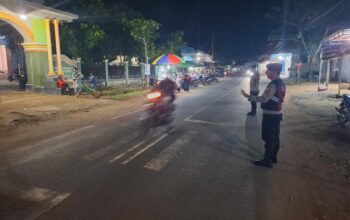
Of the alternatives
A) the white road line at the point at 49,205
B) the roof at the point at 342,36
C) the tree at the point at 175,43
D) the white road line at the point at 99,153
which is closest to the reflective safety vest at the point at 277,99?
the white road line at the point at 99,153

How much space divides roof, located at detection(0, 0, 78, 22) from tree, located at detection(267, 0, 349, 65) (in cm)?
2627

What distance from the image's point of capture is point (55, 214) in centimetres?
385

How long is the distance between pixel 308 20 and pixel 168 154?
35239 mm

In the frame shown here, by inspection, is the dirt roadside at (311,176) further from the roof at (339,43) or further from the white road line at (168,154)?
the roof at (339,43)

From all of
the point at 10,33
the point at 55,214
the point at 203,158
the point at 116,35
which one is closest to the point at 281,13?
the point at 116,35

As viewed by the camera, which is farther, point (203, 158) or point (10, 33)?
point (10, 33)

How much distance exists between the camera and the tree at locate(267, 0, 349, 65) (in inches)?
1247

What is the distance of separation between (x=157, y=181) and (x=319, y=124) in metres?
7.59

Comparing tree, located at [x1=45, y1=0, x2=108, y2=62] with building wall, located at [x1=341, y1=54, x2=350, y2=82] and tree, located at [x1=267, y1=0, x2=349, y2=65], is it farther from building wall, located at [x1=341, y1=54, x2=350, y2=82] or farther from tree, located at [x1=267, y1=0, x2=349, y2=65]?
building wall, located at [x1=341, y1=54, x2=350, y2=82]

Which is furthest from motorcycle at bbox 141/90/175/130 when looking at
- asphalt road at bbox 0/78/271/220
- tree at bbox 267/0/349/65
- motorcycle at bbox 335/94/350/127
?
tree at bbox 267/0/349/65

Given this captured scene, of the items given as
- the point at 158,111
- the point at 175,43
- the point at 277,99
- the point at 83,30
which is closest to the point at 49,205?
the point at 277,99

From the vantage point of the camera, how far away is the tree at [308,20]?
3167cm

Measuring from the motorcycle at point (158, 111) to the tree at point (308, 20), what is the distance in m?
22.6

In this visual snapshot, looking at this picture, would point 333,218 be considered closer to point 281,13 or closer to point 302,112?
point 302,112
